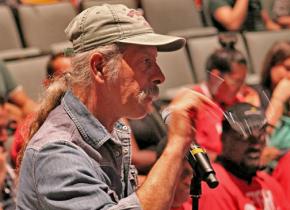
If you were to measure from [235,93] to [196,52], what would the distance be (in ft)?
3.05

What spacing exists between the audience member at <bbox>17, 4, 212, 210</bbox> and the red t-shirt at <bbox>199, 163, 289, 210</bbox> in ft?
2.88

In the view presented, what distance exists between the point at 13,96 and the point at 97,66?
2.08 meters

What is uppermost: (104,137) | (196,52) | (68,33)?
(68,33)

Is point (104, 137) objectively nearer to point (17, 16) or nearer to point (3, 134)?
point (3, 134)

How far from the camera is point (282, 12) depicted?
4.95m

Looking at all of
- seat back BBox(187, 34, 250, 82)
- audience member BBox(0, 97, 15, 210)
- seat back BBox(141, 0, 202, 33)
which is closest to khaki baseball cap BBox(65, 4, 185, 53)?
audience member BBox(0, 97, 15, 210)

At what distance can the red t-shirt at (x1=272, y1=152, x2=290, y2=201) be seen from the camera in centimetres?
263

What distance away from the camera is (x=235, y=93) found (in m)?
3.18

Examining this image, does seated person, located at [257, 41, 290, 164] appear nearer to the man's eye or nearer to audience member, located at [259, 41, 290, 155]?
audience member, located at [259, 41, 290, 155]

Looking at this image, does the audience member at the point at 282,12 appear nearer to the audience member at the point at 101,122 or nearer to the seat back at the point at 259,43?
the seat back at the point at 259,43

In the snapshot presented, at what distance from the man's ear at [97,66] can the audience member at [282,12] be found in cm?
367

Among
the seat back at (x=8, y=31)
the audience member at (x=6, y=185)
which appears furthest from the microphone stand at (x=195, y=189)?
the seat back at (x=8, y=31)

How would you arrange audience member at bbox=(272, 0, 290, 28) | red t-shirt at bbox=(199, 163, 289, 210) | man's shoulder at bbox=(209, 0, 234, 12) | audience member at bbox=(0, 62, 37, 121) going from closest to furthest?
red t-shirt at bbox=(199, 163, 289, 210)
audience member at bbox=(0, 62, 37, 121)
man's shoulder at bbox=(209, 0, 234, 12)
audience member at bbox=(272, 0, 290, 28)

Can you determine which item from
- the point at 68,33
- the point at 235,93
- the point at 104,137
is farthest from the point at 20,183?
the point at 235,93
